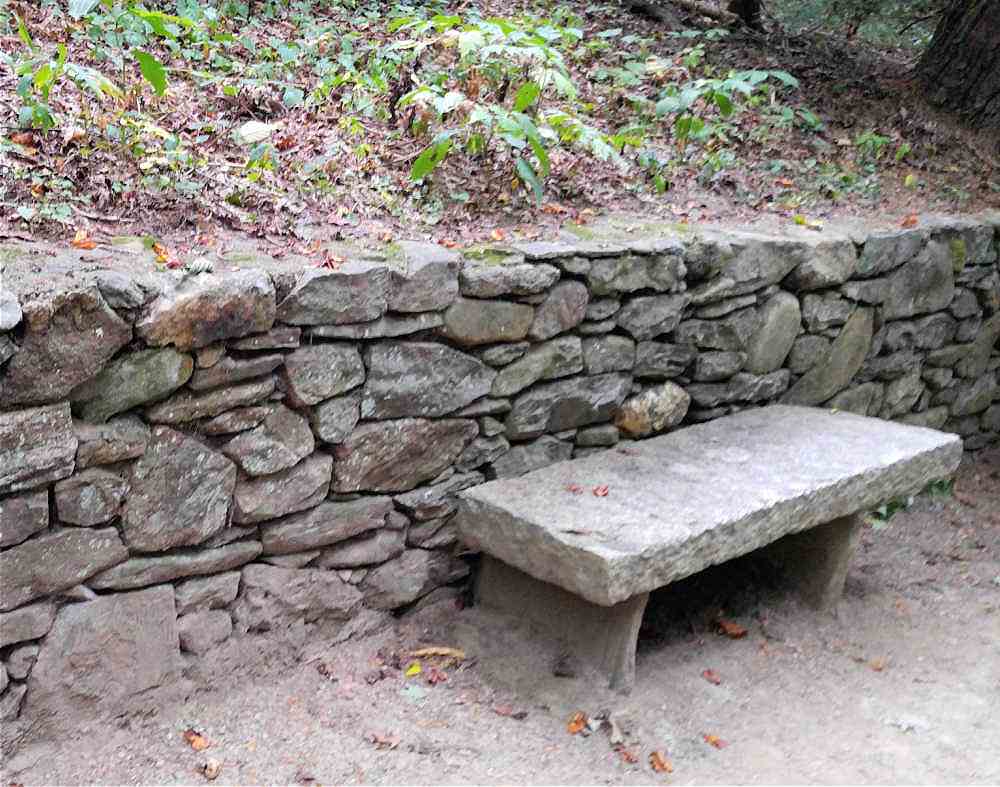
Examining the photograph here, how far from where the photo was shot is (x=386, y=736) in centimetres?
290

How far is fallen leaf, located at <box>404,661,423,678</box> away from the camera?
3176 millimetres

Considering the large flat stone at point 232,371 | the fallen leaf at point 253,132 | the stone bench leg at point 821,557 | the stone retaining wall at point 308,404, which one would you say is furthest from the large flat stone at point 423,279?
the stone bench leg at point 821,557

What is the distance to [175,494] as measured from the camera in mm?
2736

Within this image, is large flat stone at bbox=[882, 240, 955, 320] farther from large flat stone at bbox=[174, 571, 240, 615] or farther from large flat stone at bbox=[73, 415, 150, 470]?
large flat stone at bbox=[73, 415, 150, 470]

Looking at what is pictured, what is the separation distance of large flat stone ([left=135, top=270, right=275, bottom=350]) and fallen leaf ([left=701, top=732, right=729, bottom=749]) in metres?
1.71

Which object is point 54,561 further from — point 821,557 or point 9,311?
point 821,557

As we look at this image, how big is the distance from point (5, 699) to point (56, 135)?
1654mm

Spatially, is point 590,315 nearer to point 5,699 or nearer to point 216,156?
point 216,156

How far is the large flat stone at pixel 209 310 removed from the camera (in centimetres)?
258

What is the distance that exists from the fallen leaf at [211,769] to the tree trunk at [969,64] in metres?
5.36

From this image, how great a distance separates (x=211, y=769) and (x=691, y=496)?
1.62m

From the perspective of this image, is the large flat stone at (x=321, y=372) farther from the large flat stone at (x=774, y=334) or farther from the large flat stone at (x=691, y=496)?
the large flat stone at (x=774, y=334)

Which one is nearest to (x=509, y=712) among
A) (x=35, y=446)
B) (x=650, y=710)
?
(x=650, y=710)

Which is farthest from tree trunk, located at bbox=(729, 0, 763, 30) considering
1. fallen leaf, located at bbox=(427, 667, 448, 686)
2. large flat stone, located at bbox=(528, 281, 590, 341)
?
fallen leaf, located at bbox=(427, 667, 448, 686)
